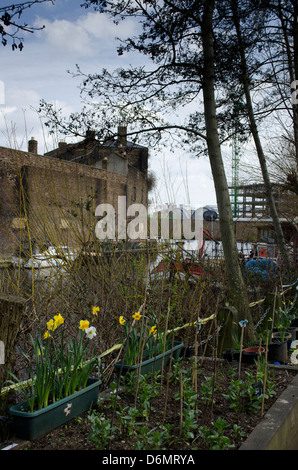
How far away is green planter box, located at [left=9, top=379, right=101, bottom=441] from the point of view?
2.57 metres

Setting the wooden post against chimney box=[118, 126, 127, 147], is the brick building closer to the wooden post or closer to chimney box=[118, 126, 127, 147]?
chimney box=[118, 126, 127, 147]

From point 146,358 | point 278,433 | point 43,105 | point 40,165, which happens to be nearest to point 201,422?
point 278,433

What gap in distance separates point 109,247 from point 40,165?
24.9 m

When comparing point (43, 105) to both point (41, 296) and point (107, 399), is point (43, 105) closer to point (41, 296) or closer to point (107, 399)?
point (41, 296)

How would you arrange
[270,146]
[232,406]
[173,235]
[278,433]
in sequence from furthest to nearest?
[270,146], [173,235], [232,406], [278,433]

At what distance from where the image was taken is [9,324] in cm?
290

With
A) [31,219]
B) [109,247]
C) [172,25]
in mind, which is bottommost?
[109,247]

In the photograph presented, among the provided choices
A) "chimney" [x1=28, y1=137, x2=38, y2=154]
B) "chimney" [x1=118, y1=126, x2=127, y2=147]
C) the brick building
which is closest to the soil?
the brick building

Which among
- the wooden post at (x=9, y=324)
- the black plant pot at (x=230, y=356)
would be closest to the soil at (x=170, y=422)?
the wooden post at (x=9, y=324)

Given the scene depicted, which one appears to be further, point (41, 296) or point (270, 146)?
point (270, 146)

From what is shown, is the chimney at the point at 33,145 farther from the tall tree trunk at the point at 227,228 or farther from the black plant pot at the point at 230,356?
the black plant pot at the point at 230,356

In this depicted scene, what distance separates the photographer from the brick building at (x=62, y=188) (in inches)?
199

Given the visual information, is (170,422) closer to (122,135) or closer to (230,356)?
(230,356)
